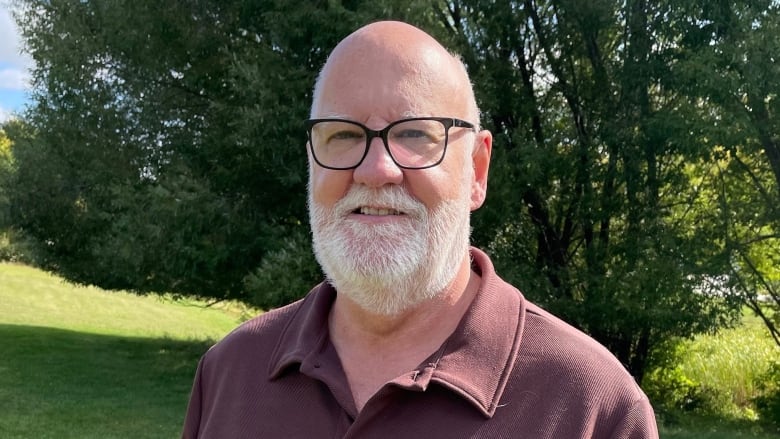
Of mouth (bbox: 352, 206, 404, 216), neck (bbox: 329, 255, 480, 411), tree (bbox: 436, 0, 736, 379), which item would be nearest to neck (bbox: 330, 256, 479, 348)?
neck (bbox: 329, 255, 480, 411)

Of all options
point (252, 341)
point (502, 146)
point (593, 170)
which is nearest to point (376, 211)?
point (252, 341)

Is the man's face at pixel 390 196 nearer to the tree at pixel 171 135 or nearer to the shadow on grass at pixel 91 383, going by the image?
the tree at pixel 171 135

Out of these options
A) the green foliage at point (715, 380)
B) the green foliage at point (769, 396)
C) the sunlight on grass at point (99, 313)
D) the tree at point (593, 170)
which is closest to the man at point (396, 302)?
the tree at point (593, 170)

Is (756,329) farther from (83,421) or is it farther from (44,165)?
(44,165)

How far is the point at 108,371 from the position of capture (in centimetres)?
1337

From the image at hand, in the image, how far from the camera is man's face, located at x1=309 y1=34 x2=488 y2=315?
1707 millimetres

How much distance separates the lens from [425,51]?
1.76m

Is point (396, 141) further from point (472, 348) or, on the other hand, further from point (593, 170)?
point (593, 170)

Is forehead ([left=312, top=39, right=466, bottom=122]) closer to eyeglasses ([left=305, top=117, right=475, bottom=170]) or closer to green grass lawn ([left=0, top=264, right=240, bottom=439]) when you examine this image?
eyeglasses ([left=305, top=117, right=475, bottom=170])

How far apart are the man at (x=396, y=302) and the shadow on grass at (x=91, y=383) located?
24.8 feet

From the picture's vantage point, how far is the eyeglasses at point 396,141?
1.69 m

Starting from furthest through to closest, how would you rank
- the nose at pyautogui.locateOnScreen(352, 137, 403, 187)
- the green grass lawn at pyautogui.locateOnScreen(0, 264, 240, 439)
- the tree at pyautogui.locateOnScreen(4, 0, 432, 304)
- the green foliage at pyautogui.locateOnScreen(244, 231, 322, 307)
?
the green grass lawn at pyautogui.locateOnScreen(0, 264, 240, 439), the tree at pyautogui.locateOnScreen(4, 0, 432, 304), the green foliage at pyautogui.locateOnScreen(244, 231, 322, 307), the nose at pyautogui.locateOnScreen(352, 137, 403, 187)

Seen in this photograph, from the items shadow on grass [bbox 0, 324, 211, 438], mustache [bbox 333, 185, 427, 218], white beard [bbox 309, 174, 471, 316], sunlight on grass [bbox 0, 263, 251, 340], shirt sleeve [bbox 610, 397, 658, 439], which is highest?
mustache [bbox 333, 185, 427, 218]

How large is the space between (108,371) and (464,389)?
1317 centimetres
